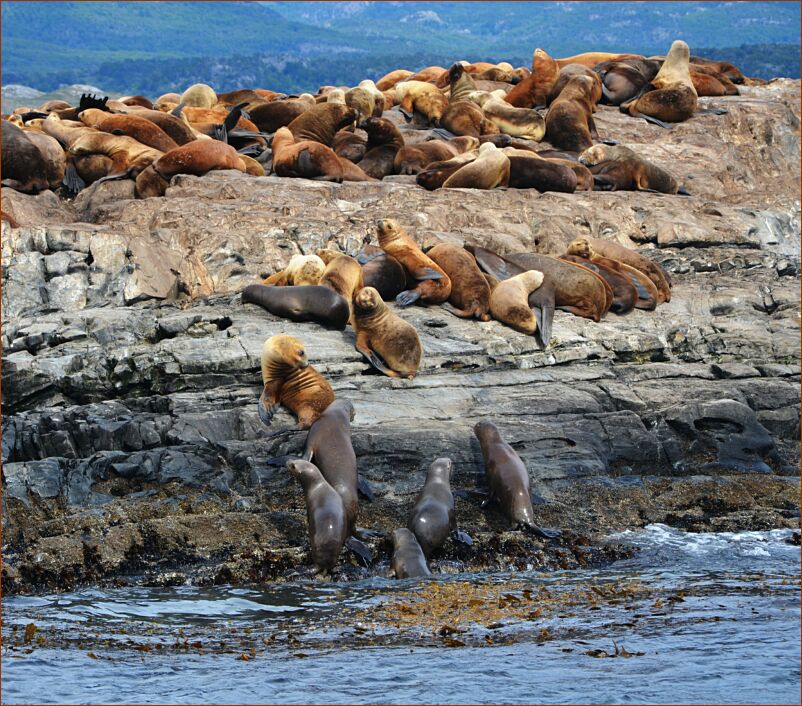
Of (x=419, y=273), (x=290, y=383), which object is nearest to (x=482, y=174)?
(x=419, y=273)

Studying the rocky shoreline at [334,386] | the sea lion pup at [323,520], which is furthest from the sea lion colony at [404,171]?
the rocky shoreline at [334,386]

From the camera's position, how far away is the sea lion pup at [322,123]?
17719 millimetres

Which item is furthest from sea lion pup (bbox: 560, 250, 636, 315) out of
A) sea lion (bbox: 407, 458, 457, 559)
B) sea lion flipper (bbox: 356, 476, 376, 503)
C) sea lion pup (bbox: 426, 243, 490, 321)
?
sea lion flipper (bbox: 356, 476, 376, 503)

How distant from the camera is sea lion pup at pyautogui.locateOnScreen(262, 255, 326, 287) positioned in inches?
478

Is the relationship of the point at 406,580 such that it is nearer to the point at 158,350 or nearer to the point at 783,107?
the point at 158,350

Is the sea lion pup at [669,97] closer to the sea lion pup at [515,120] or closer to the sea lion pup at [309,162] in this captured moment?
the sea lion pup at [515,120]

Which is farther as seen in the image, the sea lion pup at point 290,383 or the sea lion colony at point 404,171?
the sea lion pup at point 290,383

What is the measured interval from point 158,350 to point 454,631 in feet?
15.9

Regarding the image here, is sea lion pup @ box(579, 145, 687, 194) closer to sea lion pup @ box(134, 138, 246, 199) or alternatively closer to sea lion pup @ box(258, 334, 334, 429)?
sea lion pup @ box(134, 138, 246, 199)

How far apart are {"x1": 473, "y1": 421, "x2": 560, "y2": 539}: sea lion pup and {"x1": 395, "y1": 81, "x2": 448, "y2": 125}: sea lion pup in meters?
10.2

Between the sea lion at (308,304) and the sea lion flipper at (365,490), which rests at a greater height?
the sea lion at (308,304)

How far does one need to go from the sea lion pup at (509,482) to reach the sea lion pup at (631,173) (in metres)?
7.67

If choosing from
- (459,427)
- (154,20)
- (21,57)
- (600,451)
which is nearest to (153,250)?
(459,427)

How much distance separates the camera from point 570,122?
59.7 ft
